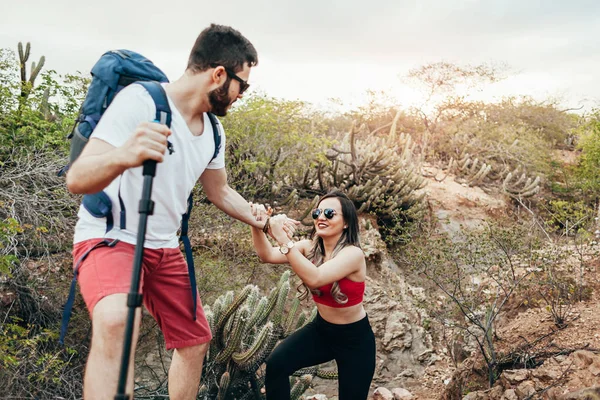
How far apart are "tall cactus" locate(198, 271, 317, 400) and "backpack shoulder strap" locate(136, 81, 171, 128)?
236 centimetres

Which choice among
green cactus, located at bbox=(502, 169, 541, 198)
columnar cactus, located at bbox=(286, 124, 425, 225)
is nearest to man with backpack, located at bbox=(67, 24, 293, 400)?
columnar cactus, located at bbox=(286, 124, 425, 225)

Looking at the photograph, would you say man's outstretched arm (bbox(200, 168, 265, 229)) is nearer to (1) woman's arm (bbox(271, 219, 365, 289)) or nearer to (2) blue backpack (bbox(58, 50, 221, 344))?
(1) woman's arm (bbox(271, 219, 365, 289))

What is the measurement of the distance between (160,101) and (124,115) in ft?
0.57

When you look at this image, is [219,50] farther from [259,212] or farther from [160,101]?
[259,212]

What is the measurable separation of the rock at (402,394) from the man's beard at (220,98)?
13.9 feet

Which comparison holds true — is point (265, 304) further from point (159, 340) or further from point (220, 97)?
point (220, 97)

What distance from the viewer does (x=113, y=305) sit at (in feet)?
6.43

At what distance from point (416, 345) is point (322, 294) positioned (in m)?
4.10

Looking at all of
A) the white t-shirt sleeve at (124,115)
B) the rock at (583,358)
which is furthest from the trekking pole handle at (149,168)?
the rock at (583,358)

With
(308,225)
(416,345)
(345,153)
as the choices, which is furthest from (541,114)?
(416,345)

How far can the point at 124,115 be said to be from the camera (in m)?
2.10

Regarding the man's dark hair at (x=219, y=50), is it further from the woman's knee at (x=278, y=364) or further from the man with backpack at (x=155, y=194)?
the woman's knee at (x=278, y=364)

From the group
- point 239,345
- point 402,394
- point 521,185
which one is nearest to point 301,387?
point 239,345

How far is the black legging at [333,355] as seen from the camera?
133 inches
